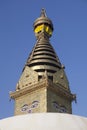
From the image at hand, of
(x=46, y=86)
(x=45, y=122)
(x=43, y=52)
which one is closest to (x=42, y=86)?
(x=46, y=86)

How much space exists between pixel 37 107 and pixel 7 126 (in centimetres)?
2908

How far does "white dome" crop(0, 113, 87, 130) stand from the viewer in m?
12.2

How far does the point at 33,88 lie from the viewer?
43094mm

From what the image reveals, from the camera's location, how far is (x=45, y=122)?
491 inches

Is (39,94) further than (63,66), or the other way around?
(63,66)

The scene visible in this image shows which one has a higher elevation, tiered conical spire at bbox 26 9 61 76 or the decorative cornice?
tiered conical spire at bbox 26 9 61 76

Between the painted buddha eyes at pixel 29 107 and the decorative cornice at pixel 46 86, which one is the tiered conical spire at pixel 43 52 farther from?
the painted buddha eyes at pixel 29 107

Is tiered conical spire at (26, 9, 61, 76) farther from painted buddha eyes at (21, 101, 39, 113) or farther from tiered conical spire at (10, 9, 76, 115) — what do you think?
painted buddha eyes at (21, 101, 39, 113)

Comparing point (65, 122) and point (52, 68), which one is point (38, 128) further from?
point (52, 68)

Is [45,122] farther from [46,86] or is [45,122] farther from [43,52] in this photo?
[43,52]

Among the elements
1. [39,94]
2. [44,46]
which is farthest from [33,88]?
[44,46]

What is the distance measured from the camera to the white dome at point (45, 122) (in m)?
12.2

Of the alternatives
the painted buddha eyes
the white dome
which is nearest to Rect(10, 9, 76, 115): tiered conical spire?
the painted buddha eyes

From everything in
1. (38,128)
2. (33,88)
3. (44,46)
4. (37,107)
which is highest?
(44,46)
